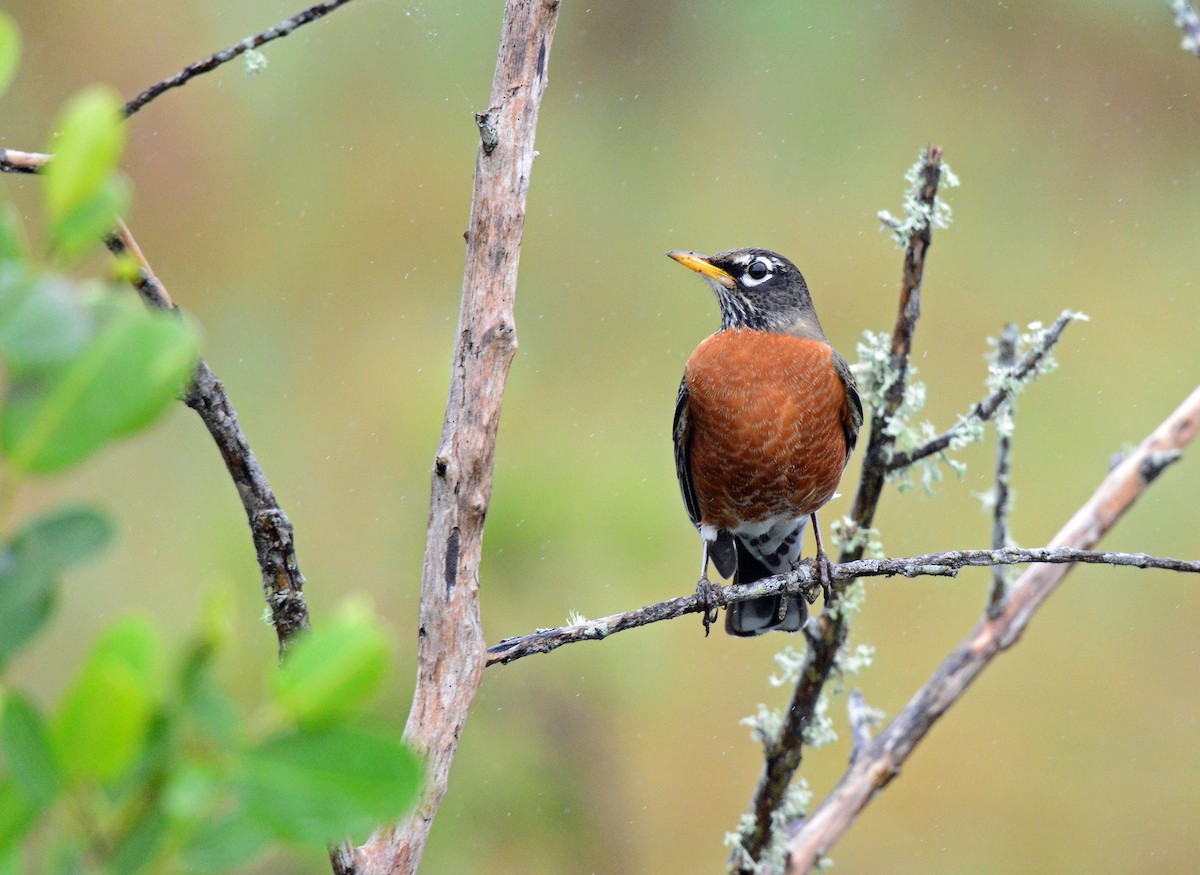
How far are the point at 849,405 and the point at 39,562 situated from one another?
2.20 metres

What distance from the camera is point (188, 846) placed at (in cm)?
25

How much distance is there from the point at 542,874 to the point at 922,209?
2.08 metres

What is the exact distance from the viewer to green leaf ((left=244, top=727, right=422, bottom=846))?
0.76 feet

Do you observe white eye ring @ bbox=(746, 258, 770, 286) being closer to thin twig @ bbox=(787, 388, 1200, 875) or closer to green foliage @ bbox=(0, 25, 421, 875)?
thin twig @ bbox=(787, 388, 1200, 875)

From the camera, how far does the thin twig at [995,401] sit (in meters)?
1.84

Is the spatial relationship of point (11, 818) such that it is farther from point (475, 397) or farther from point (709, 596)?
point (709, 596)

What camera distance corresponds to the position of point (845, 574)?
1601mm

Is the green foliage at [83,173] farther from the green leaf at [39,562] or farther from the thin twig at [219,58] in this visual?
the thin twig at [219,58]

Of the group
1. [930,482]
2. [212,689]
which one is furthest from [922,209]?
[212,689]

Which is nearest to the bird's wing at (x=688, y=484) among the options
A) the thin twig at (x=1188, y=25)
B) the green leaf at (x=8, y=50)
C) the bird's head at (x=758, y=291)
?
the bird's head at (x=758, y=291)

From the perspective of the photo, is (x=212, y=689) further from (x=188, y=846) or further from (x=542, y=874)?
(x=542, y=874)

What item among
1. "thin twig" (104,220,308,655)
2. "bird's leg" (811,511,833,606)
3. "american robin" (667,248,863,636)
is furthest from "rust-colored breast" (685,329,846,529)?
"thin twig" (104,220,308,655)

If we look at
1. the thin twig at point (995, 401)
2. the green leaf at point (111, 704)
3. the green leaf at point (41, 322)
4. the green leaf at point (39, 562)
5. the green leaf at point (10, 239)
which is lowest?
the thin twig at point (995, 401)

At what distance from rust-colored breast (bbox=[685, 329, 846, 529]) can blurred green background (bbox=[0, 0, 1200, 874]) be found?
34.5 inches
